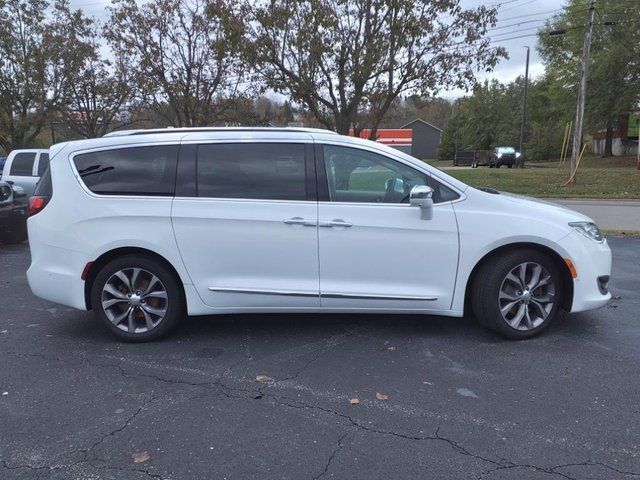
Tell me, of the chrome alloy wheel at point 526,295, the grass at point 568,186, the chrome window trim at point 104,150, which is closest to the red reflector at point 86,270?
the chrome window trim at point 104,150

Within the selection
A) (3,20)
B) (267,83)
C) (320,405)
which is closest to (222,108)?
(267,83)

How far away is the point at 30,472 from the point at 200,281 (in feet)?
6.44

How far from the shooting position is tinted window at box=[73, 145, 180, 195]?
178 inches

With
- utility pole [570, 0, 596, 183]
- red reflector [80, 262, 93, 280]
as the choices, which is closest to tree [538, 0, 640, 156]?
utility pole [570, 0, 596, 183]

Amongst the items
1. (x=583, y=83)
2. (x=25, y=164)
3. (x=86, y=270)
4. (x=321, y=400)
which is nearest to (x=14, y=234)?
(x=25, y=164)

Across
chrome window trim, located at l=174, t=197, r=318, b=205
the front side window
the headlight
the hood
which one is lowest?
the headlight

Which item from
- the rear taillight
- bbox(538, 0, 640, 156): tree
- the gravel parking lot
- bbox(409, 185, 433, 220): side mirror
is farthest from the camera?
bbox(538, 0, 640, 156): tree

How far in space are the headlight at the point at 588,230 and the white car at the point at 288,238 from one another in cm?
3

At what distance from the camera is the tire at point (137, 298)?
4.49 meters

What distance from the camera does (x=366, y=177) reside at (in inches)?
179

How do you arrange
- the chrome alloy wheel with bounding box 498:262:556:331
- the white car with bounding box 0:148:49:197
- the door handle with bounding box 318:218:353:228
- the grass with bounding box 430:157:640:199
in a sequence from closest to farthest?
the door handle with bounding box 318:218:353:228, the chrome alloy wheel with bounding box 498:262:556:331, the white car with bounding box 0:148:49:197, the grass with bounding box 430:157:640:199

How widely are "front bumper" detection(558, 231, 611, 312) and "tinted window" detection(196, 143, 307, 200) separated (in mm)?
2246

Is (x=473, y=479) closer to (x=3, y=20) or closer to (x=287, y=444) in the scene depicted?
(x=287, y=444)

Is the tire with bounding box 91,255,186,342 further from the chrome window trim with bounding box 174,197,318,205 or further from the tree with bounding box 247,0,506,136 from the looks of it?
the tree with bounding box 247,0,506,136
